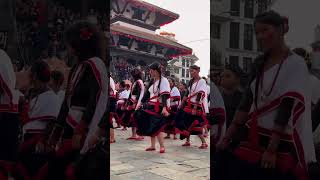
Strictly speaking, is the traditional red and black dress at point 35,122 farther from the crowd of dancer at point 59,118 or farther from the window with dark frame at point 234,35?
the window with dark frame at point 234,35

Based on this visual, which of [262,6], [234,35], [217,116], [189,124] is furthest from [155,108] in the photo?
[262,6]

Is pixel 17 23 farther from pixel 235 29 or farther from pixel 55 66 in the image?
pixel 235 29

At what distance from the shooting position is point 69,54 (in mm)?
3484

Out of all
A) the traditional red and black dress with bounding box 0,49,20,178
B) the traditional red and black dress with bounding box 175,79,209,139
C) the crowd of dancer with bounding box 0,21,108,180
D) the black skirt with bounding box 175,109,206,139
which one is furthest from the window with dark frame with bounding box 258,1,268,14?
the black skirt with bounding box 175,109,206,139

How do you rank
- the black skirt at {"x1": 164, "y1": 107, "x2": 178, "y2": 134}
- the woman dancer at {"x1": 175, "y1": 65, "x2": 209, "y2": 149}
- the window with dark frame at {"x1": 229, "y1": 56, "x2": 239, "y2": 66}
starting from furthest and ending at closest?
the black skirt at {"x1": 164, "y1": 107, "x2": 178, "y2": 134}
the woman dancer at {"x1": 175, "y1": 65, "x2": 209, "y2": 149}
the window with dark frame at {"x1": 229, "y1": 56, "x2": 239, "y2": 66}

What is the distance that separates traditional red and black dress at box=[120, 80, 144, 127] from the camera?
855cm

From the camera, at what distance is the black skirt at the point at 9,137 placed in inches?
146

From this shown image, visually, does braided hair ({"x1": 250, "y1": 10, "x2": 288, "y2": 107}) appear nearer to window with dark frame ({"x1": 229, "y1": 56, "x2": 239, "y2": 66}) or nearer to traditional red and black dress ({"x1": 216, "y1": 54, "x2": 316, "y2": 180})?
traditional red and black dress ({"x1": 216, "y1": 54, "x2": 316, "y2": 180})

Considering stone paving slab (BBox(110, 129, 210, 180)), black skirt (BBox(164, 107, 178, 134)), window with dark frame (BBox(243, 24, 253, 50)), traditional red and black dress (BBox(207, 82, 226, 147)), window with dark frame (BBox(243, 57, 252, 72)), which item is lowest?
stone paving slab (BBox(110, 129, 210, 180))

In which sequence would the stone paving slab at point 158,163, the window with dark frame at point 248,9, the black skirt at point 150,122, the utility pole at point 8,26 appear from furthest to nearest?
1. the black skirt at point 150,122
2. the stone paving slab at point 158,163
3. the utility pole at point 8,26
4. the window with dark frame at point 248,9

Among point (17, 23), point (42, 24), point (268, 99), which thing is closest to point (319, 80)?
point (268, 99)

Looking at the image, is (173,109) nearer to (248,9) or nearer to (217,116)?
(217,116)

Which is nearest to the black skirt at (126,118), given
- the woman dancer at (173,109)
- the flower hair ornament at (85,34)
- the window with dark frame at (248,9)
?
the woman dancer at (173,109)

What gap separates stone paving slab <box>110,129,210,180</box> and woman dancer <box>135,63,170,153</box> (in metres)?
0.44
